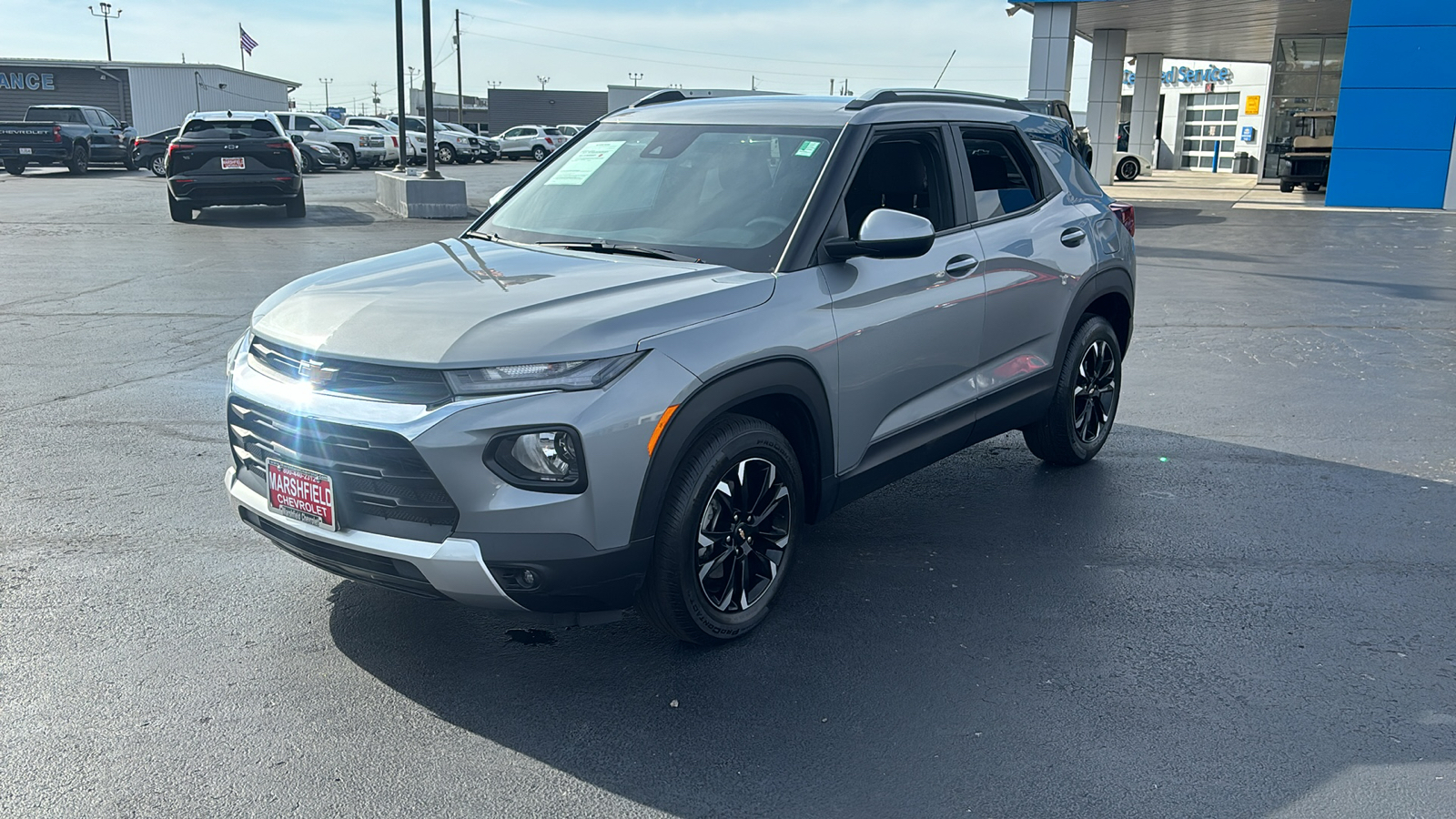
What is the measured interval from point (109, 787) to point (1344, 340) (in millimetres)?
9565

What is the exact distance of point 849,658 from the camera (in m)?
3.83

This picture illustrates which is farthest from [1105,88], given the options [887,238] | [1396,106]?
[887,238]

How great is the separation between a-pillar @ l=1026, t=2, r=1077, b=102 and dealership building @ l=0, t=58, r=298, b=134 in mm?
46327

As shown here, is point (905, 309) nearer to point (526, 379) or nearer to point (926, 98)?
point (926, 98)

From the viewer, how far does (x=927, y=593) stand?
14.4 ft

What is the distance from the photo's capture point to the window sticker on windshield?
490cm

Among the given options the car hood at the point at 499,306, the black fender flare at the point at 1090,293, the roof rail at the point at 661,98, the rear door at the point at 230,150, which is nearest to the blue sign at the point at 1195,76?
the rear door at the point at 230,150

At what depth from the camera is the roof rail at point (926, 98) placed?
15.1 feet

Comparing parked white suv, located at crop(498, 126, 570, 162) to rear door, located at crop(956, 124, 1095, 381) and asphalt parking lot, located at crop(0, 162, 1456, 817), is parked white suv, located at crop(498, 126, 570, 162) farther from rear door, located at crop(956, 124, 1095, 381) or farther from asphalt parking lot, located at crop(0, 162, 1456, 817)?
rear door, located at crop(956, 124, 1095, 381)

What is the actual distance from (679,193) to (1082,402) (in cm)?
260

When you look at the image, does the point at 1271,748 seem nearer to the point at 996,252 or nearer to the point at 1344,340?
the point at 996,252

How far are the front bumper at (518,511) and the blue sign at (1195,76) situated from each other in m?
46.0

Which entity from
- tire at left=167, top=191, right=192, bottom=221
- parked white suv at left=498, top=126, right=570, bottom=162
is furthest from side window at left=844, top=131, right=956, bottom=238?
parked white suv at left=498, top=126, right=570, bottom=162

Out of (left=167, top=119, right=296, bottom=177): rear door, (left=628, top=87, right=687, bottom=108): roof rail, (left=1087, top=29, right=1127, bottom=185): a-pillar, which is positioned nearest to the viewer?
(left=628, top=87, right=687, bottom=108): roof rail
